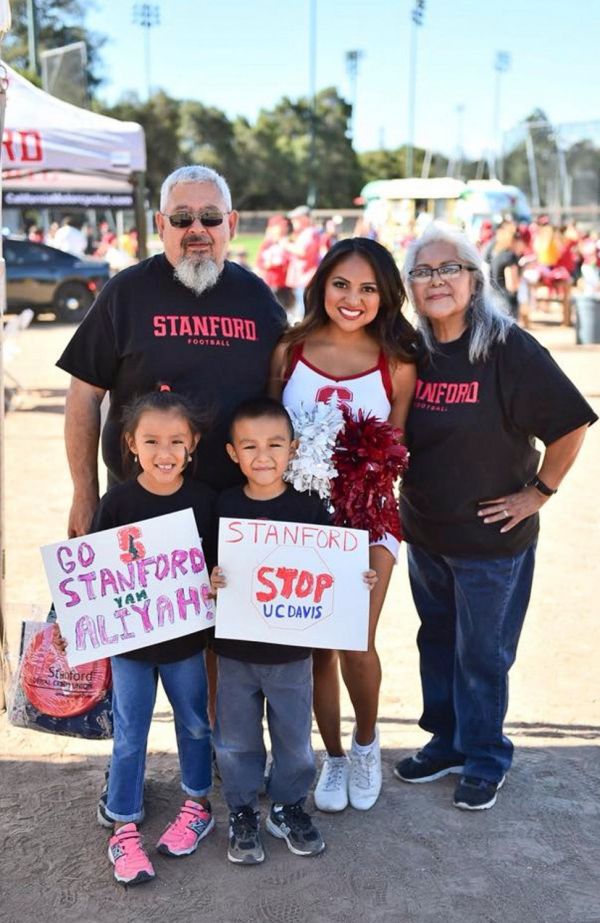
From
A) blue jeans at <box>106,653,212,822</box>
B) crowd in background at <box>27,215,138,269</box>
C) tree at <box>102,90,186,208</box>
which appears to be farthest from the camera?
tree at <box>102,90,186,208</box>

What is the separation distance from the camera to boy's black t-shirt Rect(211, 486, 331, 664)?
3002mm

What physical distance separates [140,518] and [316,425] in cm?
61

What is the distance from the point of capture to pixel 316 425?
3008mm

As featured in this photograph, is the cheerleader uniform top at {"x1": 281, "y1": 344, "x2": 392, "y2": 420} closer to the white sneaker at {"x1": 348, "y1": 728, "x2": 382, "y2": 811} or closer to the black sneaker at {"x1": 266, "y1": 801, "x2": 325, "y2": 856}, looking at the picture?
the white sneaker at {"x1": 348, "y1": 728, "x2": 382, "y2": 811}

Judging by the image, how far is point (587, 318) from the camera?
15.8 metres

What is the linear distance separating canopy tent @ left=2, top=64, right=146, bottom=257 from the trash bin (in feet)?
28.4

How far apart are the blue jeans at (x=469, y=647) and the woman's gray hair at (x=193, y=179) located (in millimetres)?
1434

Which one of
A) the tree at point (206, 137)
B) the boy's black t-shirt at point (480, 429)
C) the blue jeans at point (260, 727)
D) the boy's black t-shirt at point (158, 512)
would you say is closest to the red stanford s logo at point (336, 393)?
the boy's black t-shirt at point (480, 429)

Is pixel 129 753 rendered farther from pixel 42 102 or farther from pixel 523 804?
pixel 42 102

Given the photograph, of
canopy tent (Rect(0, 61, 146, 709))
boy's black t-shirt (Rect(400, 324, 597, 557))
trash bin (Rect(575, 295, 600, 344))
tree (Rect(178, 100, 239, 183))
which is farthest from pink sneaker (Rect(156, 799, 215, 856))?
tree (Rect(178, 100, 239, 183))

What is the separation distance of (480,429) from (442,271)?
53cm

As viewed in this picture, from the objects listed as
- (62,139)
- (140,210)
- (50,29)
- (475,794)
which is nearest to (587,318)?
(140,210)

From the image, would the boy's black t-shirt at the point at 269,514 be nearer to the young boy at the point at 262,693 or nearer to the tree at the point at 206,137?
the young boy at the point at 262,693

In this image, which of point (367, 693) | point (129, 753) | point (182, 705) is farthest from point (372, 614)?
point (129, 753)
